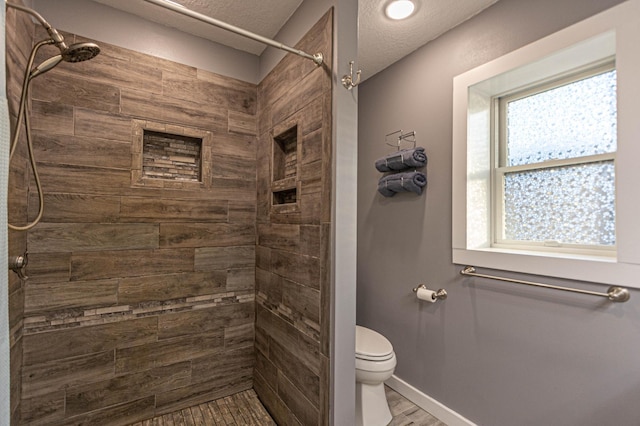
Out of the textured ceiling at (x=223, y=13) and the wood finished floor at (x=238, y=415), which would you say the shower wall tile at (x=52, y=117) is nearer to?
the textured ceiling at (x=223, y=13)

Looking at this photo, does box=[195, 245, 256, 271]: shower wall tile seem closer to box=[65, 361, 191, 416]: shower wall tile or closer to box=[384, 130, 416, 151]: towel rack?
box=[65, 361, 191, 416]: shower wall tile

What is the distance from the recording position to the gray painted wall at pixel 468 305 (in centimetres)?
133

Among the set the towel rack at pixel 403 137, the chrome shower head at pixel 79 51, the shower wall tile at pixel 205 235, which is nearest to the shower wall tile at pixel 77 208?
the shower wall tile at pixel 205 235

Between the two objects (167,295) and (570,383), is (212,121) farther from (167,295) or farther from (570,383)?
(570,383)

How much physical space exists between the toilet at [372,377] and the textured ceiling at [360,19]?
66.0 inches

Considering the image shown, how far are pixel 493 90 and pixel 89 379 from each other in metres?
3.02

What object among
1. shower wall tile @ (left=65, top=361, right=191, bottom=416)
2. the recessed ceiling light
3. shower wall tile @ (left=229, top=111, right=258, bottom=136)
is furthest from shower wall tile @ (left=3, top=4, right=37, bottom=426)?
the recessed ceiling light

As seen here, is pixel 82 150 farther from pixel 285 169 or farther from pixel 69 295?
pixel 285 169

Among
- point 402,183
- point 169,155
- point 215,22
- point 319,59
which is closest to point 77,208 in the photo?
point 169,155

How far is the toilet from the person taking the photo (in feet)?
5.67

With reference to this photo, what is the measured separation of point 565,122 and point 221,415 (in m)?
2.71

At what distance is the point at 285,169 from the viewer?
2.03 metres

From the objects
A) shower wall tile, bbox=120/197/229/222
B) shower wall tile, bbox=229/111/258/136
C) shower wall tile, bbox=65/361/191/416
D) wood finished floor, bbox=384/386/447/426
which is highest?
shower wall tile, bbox=229/111/258/136

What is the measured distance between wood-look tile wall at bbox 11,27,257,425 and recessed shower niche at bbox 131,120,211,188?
0.08 ft
